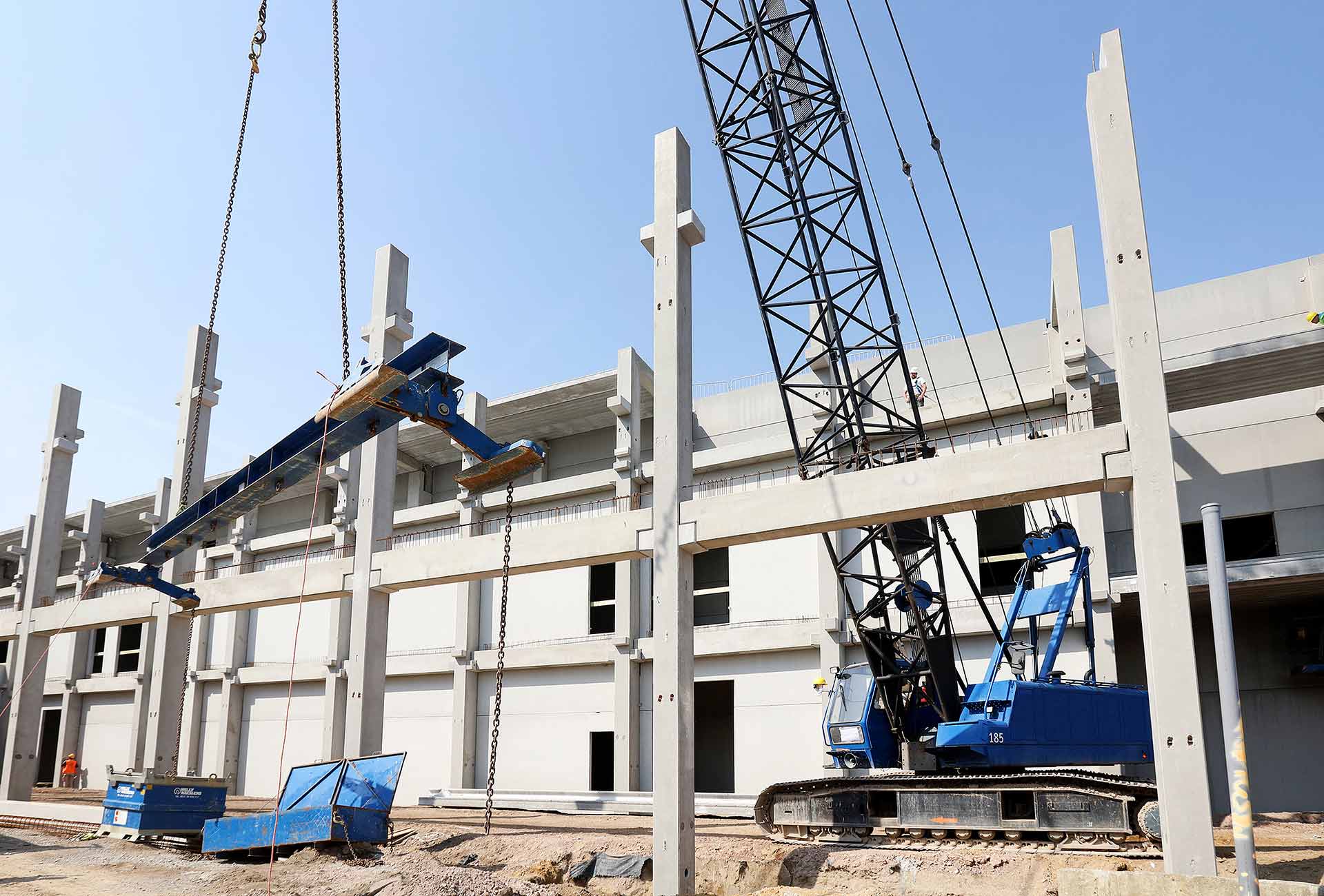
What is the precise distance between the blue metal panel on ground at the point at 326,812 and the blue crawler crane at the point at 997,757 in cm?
567

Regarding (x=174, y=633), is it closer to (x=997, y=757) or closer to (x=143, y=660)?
(x=143, y=660)

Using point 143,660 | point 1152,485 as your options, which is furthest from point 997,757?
point 143,660

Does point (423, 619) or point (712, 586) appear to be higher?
point (712, 586)

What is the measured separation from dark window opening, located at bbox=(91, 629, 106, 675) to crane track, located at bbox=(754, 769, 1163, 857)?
33666mm

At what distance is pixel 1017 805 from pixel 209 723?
95.4ft

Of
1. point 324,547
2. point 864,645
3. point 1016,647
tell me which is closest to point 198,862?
point 864,645

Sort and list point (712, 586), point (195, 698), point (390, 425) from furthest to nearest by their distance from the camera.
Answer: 1. point (195, 698)
2. point (712, 586)
3. point (390, 425)

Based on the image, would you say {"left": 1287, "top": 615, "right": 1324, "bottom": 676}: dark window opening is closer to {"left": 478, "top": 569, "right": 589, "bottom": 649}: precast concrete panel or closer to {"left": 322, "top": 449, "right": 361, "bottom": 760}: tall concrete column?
{"left": 478, "top": 569, "right": 589, "bottom": 649}: precast concrete panel

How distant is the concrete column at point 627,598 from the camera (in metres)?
24.6

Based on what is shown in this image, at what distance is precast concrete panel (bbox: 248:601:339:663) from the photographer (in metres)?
32.2

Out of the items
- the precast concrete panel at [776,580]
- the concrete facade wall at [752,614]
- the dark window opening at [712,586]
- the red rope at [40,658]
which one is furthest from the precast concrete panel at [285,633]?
the precast concrete panel at [776,580]

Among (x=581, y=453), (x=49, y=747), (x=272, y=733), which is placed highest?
(x=581, y=453)

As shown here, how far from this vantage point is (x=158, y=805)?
51.4 feet

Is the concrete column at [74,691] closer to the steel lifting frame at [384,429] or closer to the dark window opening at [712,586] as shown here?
the dark window opening at [712,586]
